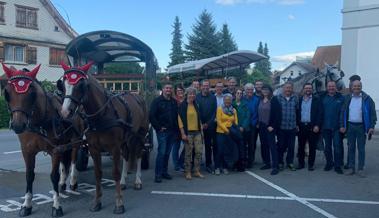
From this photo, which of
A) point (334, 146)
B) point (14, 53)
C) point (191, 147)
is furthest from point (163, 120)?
point (14, 53)

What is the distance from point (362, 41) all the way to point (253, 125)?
12.3 metres

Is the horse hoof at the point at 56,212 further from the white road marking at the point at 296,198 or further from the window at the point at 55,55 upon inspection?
the window at the point at 55,55

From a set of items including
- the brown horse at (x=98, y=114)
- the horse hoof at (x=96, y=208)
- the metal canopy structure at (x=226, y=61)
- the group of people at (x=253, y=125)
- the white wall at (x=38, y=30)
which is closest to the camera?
the brown horse at (x=98, y=114)

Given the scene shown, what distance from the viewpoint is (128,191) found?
6.92m

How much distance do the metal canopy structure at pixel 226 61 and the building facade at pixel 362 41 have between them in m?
6.11

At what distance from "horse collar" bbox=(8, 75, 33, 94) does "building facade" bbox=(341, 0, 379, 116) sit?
54.8 ft

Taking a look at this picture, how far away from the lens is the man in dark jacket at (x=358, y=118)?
8.11m

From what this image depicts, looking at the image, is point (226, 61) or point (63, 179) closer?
point (63, 179)

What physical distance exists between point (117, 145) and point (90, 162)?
13.8 feet

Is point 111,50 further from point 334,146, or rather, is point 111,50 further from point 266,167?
point 334,146

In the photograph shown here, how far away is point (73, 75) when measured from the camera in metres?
5.10

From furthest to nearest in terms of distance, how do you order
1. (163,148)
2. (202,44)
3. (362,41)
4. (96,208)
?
(202,44)
(362,41)
(163,148)
(96,208)

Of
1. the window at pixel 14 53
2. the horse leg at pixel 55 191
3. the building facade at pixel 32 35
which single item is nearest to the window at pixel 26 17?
the building facade at pixel 32 35

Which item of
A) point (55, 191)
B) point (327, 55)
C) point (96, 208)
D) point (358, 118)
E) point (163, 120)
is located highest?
point (327, 55)
